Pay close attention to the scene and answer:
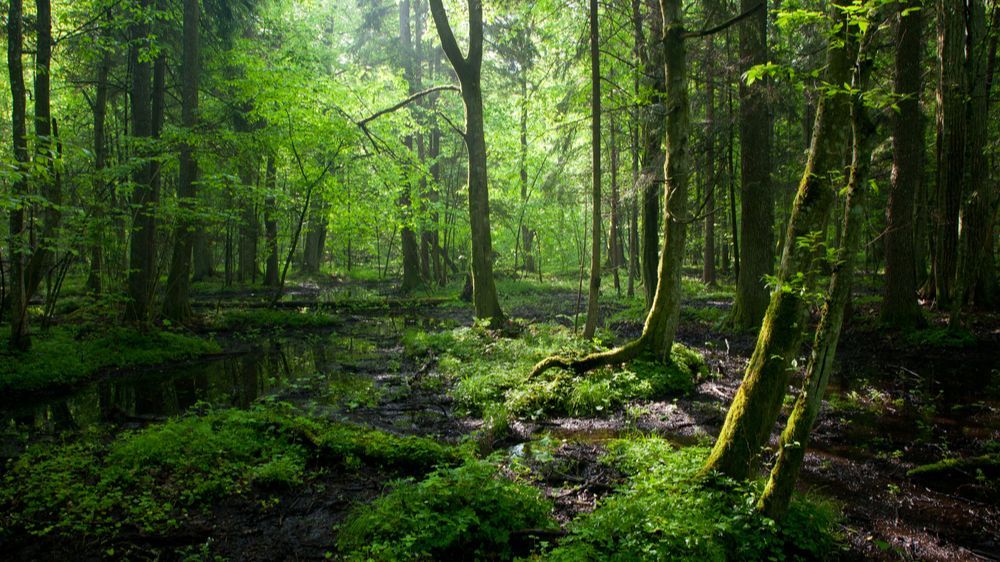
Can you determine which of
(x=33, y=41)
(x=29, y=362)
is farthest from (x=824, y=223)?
(x=33, y=41)

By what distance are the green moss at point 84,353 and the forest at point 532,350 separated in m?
0.06

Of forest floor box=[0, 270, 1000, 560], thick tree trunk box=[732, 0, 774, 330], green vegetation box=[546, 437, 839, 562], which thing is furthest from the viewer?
thick tree trunk box=[732, 0, 774, 330]

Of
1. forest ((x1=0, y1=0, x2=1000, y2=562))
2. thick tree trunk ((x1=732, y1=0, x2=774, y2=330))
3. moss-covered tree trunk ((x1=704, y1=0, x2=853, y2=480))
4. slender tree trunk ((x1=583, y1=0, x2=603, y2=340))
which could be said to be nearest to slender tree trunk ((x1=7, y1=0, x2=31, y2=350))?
forest ((x1=0, y1=0, x2=1000, y2=562))

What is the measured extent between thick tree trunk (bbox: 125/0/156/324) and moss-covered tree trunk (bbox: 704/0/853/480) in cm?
1167

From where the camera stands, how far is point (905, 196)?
1096cm

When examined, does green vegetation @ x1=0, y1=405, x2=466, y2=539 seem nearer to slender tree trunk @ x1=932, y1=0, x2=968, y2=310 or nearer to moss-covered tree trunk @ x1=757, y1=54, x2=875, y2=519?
moss-covered tree trunk @ x1=757, y1=54, x2=875, y2=519

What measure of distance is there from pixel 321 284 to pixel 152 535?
27959 mm

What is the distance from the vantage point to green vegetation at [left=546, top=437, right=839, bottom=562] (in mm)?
3383

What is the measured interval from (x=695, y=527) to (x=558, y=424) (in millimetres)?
3451

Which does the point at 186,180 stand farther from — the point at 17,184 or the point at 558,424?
the point at 558,424

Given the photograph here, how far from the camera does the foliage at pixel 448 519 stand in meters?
3.60

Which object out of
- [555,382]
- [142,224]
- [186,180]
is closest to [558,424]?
[555,382]

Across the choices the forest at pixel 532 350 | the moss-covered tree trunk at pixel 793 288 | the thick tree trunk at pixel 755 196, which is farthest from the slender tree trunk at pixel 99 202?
the thick tree trunk at pixel 755 196

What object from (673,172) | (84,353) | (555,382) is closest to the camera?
(673,172)
